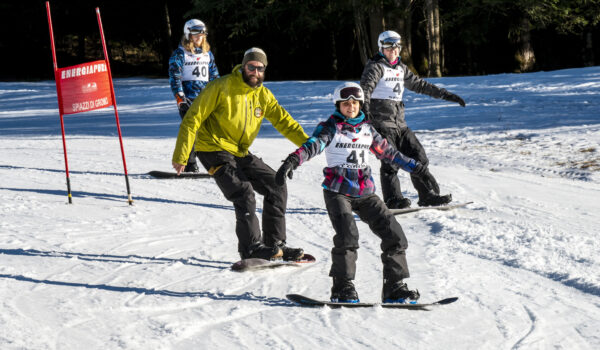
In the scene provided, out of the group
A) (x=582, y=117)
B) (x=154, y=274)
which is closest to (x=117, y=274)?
(x=154, y=274)

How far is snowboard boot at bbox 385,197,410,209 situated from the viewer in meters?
7.59

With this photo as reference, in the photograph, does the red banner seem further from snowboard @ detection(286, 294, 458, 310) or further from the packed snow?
snowboard @ detection(286, 294, 458, 310)

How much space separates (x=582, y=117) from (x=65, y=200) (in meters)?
9.14

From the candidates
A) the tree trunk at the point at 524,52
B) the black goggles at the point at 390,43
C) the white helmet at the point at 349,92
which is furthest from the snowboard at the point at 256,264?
the tree trunk at the point at 524,52

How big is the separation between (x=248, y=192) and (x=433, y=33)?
59.7 feet

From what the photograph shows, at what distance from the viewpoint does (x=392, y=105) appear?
24.6 feet

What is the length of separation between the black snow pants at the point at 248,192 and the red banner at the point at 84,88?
10.3ft

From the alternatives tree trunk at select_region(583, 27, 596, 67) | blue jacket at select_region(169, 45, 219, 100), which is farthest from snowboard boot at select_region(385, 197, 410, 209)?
tree trunk at select_region(583, 27, 596, 67)

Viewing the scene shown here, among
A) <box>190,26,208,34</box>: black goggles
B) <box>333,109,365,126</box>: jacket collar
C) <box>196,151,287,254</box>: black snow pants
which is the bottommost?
<box>196,151,287,254</box>: black snow pants

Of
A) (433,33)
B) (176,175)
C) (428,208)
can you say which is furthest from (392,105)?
(433,33)

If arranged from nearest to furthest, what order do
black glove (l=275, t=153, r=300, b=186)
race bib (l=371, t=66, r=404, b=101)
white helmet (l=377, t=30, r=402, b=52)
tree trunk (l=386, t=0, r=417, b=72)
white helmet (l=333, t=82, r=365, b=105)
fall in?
1. black glove (l=275, t=153, r=300, b=186)
2. white helmet (l=333, t=82, r=365, b=105)
3. white helmet (l=377, t=30, r=402, b=52)
4. race bib (l=371, t=66, r=404, b=101)
5. tree trunk (l=386, t=0, r=417, b=72)

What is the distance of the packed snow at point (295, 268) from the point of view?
444 centimetres

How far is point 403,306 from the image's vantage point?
4758mm

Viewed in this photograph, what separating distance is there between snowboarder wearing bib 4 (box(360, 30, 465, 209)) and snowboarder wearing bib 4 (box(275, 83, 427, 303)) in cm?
226
